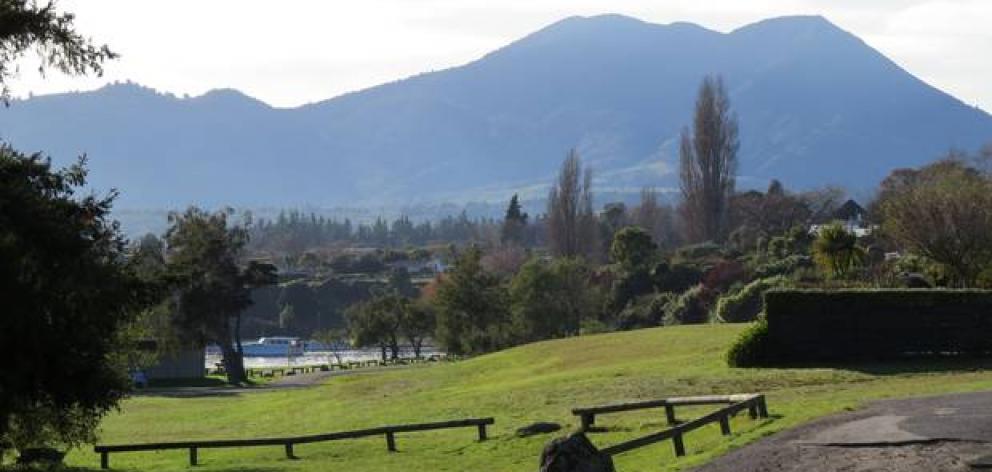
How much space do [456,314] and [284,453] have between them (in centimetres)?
6611

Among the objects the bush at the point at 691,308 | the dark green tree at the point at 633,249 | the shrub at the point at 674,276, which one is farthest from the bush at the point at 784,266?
the dark green tree at the point at 633,249

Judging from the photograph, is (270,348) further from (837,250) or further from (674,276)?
(837,250)

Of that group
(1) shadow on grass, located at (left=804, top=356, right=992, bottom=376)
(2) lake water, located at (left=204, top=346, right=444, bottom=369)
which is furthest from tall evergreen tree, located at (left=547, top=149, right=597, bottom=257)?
(1) shadow on grass, located at (left=804, top=356, right=992, bottom=376)

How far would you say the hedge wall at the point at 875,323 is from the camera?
1580 inches

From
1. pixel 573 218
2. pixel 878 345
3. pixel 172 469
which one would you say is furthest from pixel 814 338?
pixel 573 218

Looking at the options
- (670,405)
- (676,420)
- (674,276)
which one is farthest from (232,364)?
(670,405)

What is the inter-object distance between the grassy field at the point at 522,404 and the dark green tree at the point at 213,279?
32373 millimetres

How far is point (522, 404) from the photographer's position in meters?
38.9

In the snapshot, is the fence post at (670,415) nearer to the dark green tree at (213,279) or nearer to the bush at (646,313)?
the bush at (646,313)

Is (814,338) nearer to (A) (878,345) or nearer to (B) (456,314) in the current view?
(A) (878,345)

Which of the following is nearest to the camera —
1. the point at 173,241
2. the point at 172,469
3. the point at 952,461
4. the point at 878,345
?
the point at 952,461

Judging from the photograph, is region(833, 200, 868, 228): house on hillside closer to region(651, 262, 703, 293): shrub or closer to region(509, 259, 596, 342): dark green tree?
region(651, 262, 703, 293): shrub

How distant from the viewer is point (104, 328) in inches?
1113

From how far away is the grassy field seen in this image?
94.6 ft
